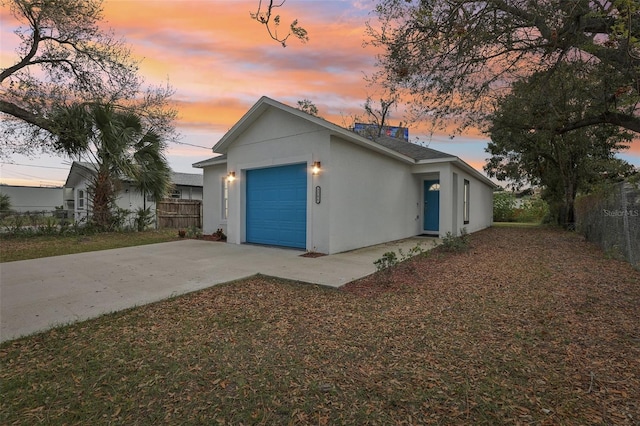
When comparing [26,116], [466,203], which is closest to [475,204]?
[466,203]

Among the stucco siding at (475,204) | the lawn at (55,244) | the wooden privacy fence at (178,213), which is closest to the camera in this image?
the lawn at (55,244)

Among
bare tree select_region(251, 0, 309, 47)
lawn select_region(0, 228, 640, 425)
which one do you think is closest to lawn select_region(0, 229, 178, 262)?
lawn select_region(0, 228, 640, 425)

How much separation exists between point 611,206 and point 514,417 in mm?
8309

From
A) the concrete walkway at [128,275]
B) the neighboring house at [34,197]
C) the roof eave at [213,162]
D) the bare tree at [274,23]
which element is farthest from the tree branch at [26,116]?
the neighboring house at [34,197]

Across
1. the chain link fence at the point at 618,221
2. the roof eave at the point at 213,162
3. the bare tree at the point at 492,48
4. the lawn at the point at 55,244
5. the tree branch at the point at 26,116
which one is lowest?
the lawn at the point at 55,244

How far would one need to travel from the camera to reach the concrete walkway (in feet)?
13.4

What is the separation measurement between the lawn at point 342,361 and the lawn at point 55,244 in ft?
20.8

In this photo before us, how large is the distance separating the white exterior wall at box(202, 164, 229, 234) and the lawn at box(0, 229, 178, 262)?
2.27 meters

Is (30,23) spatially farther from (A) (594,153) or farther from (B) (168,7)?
(A) (594,153)

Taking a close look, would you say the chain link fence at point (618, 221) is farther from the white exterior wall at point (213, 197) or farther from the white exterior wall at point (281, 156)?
the white exterior wall at point (213, 197)

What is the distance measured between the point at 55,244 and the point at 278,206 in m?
7.19

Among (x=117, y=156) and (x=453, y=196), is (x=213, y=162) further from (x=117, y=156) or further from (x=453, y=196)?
(x=453, y=196)

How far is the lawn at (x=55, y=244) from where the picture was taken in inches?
330

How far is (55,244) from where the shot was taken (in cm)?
1014
